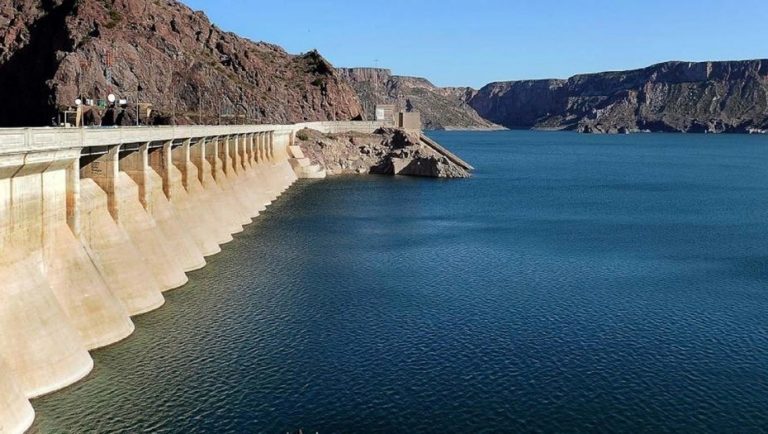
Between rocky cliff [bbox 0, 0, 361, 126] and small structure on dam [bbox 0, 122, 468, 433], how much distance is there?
65942 millimetres

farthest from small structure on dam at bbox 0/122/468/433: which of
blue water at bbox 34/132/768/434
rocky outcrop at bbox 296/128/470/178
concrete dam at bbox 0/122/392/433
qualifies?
rocky outcrop at bbox 296/128/470/178

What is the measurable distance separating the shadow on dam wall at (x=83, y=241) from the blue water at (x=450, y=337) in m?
1.46

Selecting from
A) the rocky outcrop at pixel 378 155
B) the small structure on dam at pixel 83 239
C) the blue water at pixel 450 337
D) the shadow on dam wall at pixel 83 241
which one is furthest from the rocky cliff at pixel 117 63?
the shadow on dam wall at pixel 83 241

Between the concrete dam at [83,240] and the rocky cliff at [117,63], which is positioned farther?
the rocky cliff at [117,63]

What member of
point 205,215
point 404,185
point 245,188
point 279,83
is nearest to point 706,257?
point 205,215

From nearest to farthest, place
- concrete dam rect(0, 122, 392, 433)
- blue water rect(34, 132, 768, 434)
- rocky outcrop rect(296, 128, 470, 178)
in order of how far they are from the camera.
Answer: concrete dam rect(0, 122, 392, 433) < blue water rect(34, 132, 768, 434) < rocky outcrop rect(296, 128, 470, 178)

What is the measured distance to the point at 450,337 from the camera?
41.8 meters

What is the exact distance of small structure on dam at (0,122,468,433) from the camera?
1199 inches

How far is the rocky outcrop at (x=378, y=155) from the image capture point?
142750 millimetres

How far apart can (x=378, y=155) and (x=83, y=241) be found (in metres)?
115

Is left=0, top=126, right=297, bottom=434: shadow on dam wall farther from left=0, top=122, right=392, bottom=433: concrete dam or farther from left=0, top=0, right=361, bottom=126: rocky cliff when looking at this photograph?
Answer: left=0, top=0, right=361, bottom=126: rocky cliff

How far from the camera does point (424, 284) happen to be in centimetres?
5472

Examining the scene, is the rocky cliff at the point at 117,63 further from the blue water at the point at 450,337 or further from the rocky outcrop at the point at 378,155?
the blue water at the point at 450,337

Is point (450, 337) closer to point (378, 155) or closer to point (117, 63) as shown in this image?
point (378, 155)
